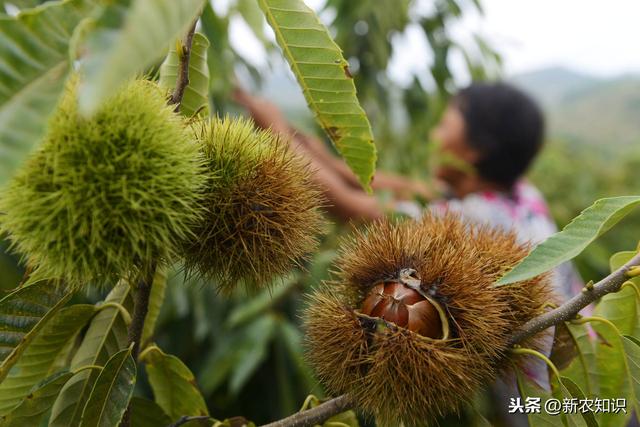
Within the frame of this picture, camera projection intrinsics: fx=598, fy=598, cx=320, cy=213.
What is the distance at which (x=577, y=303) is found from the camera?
0.79m

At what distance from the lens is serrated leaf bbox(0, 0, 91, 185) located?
1.59ft

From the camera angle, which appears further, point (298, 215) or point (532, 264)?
point (298, 215)

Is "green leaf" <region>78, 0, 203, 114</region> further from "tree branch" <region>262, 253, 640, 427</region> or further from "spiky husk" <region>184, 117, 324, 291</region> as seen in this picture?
"tree branch" <region>262, 253, 640, 427</region>

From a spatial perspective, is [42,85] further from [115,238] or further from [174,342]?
[174,342]

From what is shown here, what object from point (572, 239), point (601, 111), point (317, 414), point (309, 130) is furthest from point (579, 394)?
point (601, 111)

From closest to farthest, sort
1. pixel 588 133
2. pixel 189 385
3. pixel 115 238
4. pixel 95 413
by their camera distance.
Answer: pixel 115 238 → pixel 95 413 → pixel 189 385 → pixel 588 133

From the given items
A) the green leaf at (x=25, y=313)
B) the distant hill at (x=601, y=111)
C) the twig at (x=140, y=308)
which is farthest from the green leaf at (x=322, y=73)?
the distant hill at (x=601, y=111)

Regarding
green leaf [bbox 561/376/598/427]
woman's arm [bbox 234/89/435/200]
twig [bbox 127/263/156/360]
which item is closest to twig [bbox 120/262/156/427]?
twig [bbox 127/263/156/360]

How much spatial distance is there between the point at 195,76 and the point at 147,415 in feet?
1.70

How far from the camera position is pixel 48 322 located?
84cm

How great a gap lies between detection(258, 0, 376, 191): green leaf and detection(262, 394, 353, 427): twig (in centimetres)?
35

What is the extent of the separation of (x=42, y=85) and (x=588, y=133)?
88.7 ft

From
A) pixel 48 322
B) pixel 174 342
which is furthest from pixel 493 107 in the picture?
pixel 48 322

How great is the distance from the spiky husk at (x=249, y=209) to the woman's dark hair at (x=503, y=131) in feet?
6.49
